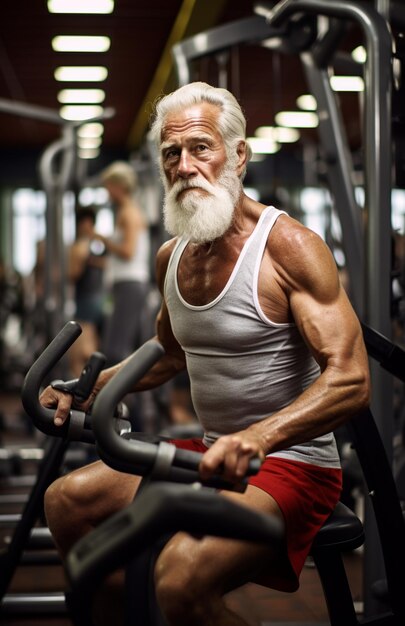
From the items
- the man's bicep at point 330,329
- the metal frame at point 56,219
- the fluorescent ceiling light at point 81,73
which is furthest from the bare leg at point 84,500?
the fluorescent ceiling light at point 81,73

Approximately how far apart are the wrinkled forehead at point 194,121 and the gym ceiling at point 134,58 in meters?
3.39

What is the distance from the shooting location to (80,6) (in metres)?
6.79

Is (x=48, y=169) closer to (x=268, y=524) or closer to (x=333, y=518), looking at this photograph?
(x=333, y=518)

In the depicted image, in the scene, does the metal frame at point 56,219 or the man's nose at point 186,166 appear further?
the metal frame at point 56,219

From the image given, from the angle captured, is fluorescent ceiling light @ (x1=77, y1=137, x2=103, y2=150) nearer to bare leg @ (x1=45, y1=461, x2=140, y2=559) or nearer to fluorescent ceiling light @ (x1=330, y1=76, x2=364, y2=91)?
fluorescent ceiling light @ (x1=330, y1=76, x2=364, y2=91)

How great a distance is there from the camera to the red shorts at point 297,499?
153 cm

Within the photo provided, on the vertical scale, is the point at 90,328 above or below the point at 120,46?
below

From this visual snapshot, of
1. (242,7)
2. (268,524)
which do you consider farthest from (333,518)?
(242,7)

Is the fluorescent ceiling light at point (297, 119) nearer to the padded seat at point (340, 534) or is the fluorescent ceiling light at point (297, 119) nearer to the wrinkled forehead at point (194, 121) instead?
the wrinkled forehead at point (194, 121)

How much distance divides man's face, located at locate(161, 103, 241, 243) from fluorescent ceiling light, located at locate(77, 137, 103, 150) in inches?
436

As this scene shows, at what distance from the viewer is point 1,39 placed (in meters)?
7.59

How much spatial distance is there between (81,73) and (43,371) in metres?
7.79

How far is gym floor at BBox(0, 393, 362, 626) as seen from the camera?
7.99 feet

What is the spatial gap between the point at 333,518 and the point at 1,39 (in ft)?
22.7
